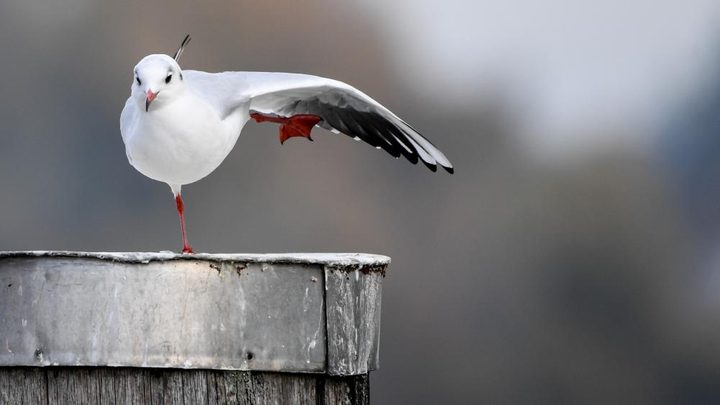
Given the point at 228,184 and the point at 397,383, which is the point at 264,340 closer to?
the point at 397,383

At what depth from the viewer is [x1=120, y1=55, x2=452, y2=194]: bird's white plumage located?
2.81 m

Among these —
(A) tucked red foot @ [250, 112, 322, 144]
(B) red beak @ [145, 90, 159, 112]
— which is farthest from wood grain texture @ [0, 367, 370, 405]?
(A) tucked red foot @ [250, 112, 322, 144]

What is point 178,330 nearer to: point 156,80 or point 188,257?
point 188,257

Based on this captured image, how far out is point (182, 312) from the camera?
210cm

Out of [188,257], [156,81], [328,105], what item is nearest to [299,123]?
[328,105]

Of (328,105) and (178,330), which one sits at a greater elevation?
(328,105)

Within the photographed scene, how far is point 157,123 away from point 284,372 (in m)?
0.94

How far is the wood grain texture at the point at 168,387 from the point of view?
2.07m

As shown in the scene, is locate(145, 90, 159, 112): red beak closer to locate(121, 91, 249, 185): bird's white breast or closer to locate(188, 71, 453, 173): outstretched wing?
locate(121, 91, 249, 185): bird's white breast

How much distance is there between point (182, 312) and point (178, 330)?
0.10 ft

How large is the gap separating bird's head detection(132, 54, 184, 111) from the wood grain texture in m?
0.79

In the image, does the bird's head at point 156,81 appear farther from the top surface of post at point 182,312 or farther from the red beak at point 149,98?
the top surface of post at point 182,312

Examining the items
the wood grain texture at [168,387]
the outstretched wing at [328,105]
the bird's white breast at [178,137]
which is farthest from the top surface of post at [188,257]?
the outstretched wing at [328,105]

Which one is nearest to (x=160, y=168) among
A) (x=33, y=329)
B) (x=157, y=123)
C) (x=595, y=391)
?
(x=157, y=123)
